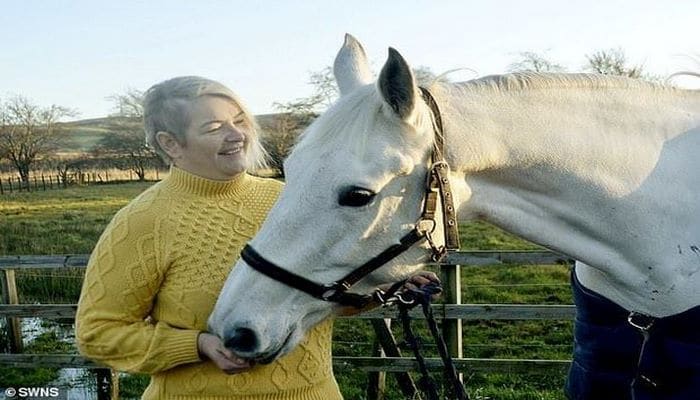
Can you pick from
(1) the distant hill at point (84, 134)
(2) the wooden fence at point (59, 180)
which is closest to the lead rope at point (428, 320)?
(2) the wooden fence at point (59, 180)

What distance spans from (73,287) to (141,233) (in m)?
7.76

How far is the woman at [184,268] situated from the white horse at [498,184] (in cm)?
33

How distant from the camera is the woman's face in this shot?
7.52 ft

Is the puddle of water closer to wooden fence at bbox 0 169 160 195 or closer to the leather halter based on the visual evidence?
the leather halter

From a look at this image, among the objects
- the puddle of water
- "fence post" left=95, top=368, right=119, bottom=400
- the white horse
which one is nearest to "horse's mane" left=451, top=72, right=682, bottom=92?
the white horse

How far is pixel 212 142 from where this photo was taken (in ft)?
7.54

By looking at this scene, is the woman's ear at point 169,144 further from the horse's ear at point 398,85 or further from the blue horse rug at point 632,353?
the blue horse rug at point 632,353

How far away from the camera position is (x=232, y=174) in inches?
92.7

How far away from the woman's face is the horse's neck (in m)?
0.80

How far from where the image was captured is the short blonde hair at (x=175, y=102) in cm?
230

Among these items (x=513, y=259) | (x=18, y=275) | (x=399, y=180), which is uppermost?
(x=399, y=180)

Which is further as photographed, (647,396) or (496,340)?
(496,340)

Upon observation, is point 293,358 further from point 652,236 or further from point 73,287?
point 73,287

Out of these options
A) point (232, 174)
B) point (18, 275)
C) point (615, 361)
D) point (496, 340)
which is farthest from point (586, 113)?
point (18, 275)
